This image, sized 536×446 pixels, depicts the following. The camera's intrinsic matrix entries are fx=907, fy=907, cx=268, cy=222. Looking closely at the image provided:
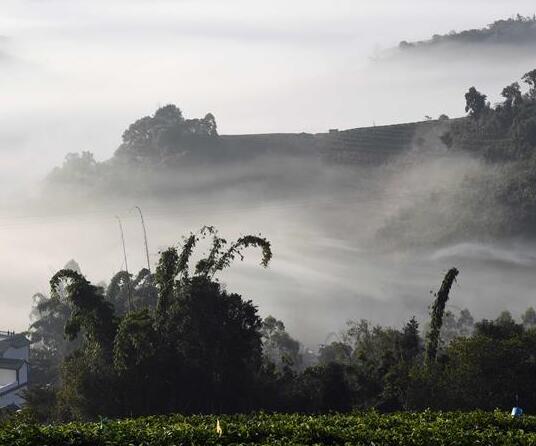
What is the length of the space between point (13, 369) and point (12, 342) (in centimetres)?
828

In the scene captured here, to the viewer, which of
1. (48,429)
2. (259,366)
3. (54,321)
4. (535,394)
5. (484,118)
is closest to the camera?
(48,429)

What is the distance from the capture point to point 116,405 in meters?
45.1

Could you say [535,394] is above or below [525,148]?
below

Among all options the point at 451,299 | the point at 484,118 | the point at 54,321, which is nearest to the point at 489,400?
the point at 54,321

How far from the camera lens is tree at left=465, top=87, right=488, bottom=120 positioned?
178875 millimetres

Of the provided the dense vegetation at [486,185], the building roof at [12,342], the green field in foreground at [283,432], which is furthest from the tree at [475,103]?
the green field in foreground at [283,432]

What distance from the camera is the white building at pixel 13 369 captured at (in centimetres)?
8138

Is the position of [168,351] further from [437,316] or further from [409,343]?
[409,343]

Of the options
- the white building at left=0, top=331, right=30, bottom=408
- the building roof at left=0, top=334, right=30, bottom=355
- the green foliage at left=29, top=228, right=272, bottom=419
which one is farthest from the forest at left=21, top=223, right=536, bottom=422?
the building roof at left=0, top=334, right=30, bottom=355

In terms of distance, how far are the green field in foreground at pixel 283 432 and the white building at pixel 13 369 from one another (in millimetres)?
54796

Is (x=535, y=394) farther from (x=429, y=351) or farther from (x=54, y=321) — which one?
(x=54, y=321)

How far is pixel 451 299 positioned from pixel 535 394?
128 meters

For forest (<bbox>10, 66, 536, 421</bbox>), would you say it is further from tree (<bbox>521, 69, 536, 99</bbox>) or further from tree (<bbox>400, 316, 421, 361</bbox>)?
tree (<bbox>521, 69, 536, 99</bbox>)

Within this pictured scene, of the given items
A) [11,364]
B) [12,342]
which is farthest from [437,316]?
[12,342]
